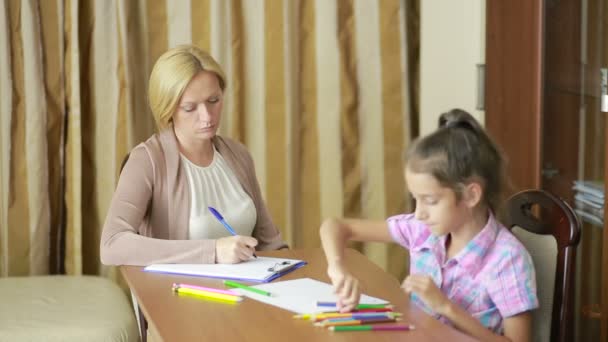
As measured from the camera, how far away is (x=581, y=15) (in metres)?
2.46

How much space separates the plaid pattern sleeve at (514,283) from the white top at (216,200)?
969 mm

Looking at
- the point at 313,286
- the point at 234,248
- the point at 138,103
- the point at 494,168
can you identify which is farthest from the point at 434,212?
the point at 138,103

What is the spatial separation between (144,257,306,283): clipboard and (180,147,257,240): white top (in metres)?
0.30

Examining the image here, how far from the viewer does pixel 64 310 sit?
8.77 ft

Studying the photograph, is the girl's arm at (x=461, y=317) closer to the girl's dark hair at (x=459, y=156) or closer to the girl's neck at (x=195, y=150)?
the girl's dark hair at (x=459, y=156)

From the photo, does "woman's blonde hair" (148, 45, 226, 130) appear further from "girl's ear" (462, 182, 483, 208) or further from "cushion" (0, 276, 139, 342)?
"girl's ear" (462, 182, 483, 208)

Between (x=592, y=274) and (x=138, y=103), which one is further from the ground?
(x=138, y=103)

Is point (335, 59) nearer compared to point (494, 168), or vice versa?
point (494, 168)

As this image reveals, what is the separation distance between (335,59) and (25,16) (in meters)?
1.15

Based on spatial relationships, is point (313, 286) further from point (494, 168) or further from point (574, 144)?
point (574, 144)

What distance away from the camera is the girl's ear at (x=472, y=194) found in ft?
5.79

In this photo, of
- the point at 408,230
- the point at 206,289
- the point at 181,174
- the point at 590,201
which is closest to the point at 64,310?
the point at 181,174

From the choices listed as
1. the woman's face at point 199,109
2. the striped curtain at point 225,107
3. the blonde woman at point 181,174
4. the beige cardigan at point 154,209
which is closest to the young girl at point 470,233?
the beige cardigan at point 154,209

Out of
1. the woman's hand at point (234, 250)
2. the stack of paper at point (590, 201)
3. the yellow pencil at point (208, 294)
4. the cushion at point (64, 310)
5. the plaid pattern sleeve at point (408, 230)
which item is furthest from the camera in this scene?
the cushion at point (64, 310)
